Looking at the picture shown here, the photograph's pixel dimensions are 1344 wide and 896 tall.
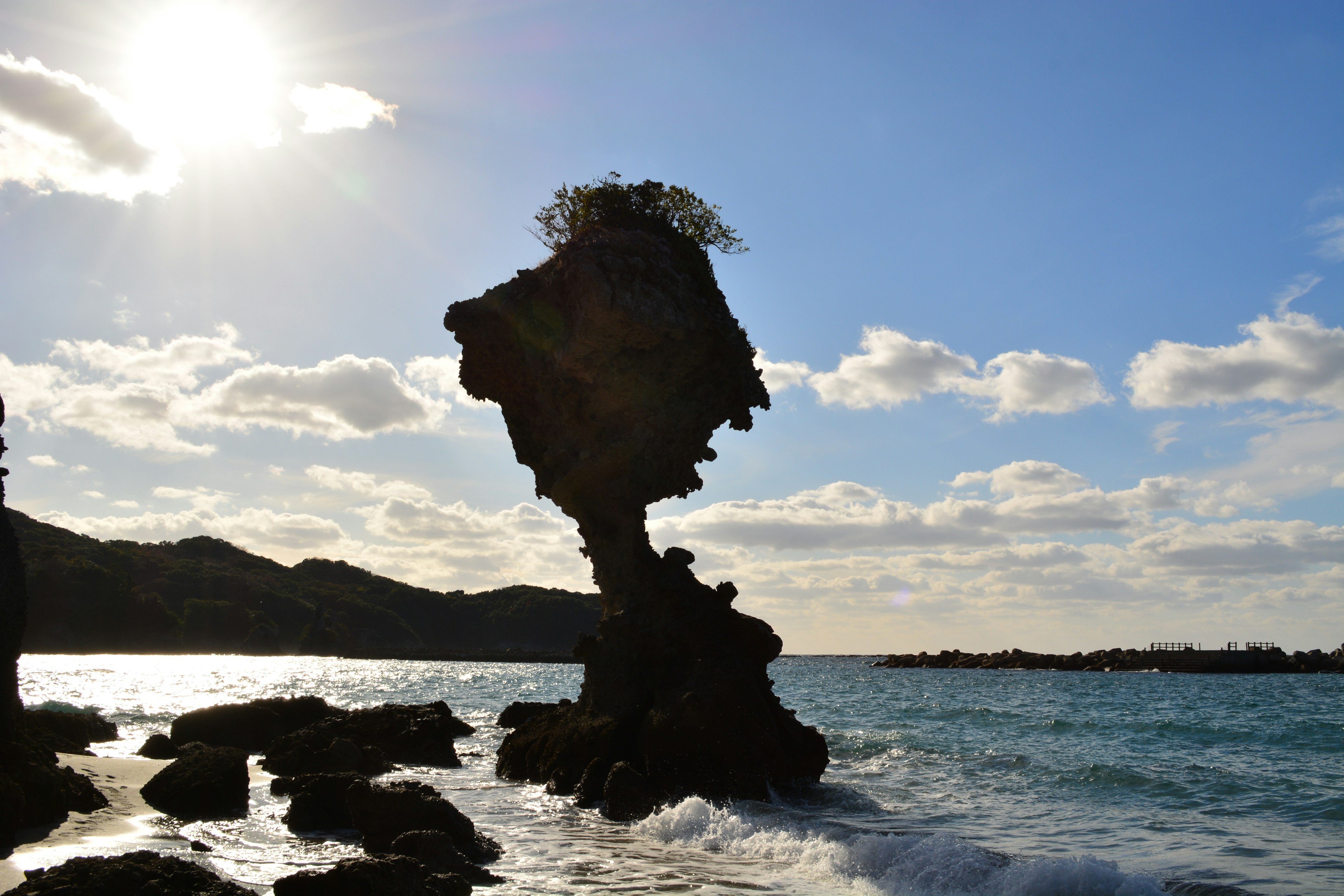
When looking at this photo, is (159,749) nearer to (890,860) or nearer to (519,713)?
(519,713)

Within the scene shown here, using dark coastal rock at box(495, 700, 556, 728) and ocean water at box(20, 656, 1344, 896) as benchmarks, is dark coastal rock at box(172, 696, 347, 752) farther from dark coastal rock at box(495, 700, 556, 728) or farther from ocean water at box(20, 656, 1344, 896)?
dark coastal rock at box(495, 700, 556, 728)

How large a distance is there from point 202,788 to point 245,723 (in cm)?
1143

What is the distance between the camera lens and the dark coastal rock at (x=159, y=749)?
19578 mm

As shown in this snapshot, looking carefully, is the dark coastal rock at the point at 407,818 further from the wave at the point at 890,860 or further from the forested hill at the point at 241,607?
the forested hill at the point at 241,607

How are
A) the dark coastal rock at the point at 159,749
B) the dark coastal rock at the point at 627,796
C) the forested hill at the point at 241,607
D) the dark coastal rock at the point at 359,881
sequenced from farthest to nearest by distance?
1. the forested hill at the point at 241,607
2. the dark coastal rock at the point at 159,749
3. the dark coastal rock at the point at 627,796
4. the dark coastal rock at the point at 359,881

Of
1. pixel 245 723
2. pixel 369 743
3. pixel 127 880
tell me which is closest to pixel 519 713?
pixel 369 743

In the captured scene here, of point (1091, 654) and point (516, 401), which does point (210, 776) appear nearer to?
point (516, 401)

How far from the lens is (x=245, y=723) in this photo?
2269 cm

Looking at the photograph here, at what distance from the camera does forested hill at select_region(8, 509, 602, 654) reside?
83.3 m

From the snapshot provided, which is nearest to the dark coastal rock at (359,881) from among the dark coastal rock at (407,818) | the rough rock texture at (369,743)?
the dark coastal rock at (407,818)

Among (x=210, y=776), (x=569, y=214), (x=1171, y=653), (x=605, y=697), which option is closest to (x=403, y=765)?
(x=605, y=697)

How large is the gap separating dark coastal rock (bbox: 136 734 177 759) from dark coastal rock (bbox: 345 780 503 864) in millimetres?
11360

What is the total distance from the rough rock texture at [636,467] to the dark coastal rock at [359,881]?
7775mm

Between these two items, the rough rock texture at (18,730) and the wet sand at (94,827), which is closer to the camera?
the wet sand at (94,827)
